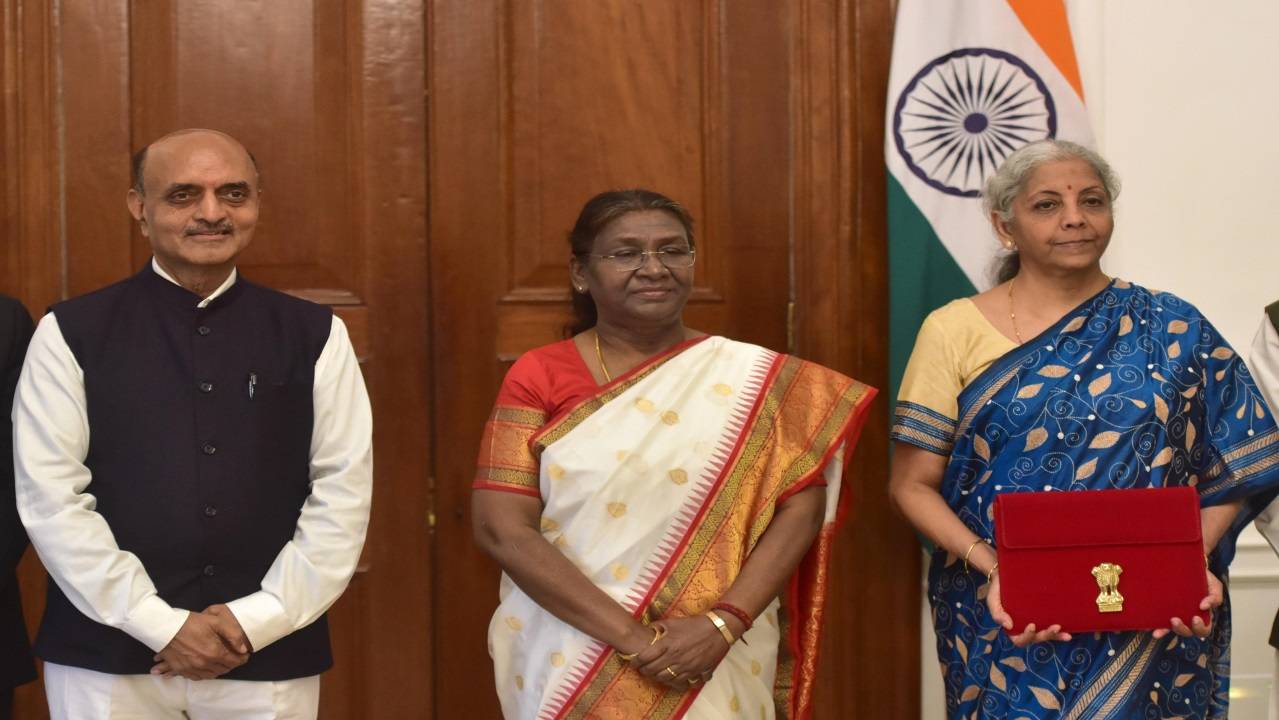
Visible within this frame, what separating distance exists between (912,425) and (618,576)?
0.68 meters

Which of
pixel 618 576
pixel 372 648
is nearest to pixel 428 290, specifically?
pixel 372 648

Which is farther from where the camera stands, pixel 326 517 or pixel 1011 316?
pixel 1011 316

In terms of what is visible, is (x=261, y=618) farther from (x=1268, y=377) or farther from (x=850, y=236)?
(x=1268, y=377)

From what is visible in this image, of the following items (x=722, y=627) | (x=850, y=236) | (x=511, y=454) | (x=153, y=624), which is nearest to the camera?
(x=153, y=624)


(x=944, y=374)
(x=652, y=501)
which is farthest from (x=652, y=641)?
(x=944, y=374)

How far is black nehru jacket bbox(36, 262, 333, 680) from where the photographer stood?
8.27ft

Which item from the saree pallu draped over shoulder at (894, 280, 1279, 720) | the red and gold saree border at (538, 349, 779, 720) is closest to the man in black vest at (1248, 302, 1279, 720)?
the saree pallu draped over shoulder at (894, 280, 1279, 720)

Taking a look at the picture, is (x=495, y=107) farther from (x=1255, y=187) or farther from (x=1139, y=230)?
(x=1255, y=187)

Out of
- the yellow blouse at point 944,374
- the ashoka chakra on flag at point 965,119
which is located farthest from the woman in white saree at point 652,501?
the ashoka chakra on flag at point 965,119

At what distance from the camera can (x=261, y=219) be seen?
3.64m

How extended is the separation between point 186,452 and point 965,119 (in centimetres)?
214

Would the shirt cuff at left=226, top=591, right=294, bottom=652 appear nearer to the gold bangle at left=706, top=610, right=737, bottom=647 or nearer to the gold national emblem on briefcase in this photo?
the gold bangle at left=706, top=610, right=737, bottom=647

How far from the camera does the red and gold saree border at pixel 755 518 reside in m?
2.71

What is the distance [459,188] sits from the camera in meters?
3.70
